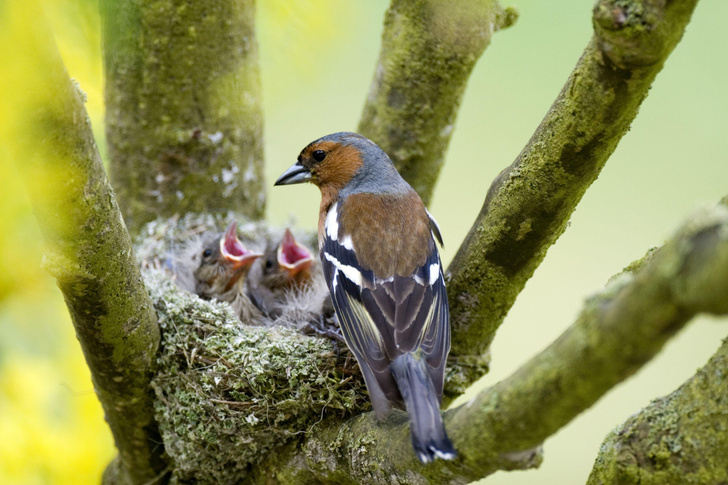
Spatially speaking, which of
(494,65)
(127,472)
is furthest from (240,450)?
(494,65)

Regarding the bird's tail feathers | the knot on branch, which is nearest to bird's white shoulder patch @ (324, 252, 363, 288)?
the bird's tail feathers

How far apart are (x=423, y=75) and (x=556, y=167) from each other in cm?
161

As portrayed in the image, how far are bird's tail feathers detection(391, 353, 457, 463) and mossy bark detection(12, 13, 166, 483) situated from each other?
45.6 inches

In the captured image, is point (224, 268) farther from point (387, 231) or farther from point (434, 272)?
point (434, 272)

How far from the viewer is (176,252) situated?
4773 mm

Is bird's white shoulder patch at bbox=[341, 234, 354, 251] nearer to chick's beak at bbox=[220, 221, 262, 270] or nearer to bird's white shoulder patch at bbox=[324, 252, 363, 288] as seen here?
bird's white shoulder patch at bbox=[324, 252, 363, 288]

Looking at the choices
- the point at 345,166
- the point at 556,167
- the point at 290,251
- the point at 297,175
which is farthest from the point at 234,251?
the point at 556,167

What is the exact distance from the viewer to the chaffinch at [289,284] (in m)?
4.39

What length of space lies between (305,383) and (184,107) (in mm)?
2031

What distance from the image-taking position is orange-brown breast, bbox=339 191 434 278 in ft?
11.4

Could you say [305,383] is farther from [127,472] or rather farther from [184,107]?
[184,107]

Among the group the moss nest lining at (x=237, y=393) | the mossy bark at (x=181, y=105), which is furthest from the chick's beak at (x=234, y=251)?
the moss nest lining at (x=237, y=393)

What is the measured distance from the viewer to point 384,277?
11.2 ft

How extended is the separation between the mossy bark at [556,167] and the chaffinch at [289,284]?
1.23 meters
